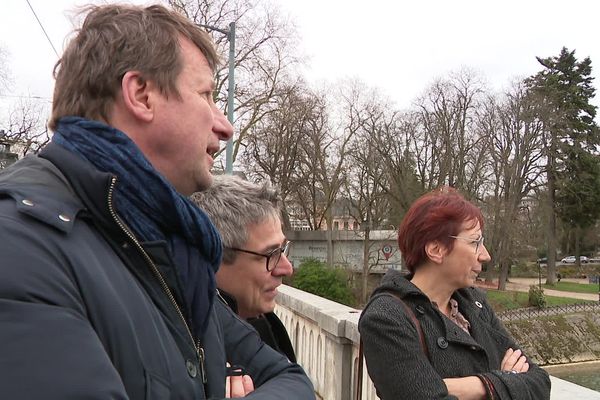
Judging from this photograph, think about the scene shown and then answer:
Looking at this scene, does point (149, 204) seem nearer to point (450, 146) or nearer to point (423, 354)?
point (423, 354)

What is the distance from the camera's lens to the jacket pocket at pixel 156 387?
1036mm

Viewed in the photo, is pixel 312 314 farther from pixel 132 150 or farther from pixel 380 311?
pixel 132 150

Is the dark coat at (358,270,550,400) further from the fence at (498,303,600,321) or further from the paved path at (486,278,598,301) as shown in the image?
the paved path at (486,278,598,301)

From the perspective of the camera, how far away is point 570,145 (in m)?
40.3

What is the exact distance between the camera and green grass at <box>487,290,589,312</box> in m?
29.3

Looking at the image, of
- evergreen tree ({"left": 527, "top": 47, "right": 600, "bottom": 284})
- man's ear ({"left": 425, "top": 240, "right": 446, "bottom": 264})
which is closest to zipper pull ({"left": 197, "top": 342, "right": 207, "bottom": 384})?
man's ear ({"left": 425, "top": 240, "right": 446, "bottom": 264})

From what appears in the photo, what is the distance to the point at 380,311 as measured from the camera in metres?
2.37

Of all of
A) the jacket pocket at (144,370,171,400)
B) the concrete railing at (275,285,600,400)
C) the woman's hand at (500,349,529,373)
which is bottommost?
the concrete railing at (275,285,600,400)

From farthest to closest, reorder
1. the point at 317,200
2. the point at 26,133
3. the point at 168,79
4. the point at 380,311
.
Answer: the point at 317,200, the point at 26,133, the point at 380,311, the point at 168,79

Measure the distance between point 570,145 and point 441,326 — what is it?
140 feet

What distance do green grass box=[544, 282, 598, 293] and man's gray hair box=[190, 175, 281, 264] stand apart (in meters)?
42.0

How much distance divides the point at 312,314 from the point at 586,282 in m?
47.3

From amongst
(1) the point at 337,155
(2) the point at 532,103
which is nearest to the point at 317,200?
(1) the point at 337,155

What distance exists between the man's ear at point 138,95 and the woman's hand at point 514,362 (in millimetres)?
1884
